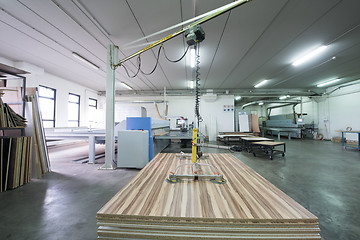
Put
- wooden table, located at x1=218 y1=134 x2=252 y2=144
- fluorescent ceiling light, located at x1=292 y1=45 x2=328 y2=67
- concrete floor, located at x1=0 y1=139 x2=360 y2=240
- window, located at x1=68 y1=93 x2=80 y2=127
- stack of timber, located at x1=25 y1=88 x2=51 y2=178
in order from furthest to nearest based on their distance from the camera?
1. window, located at x1=68 y1=93 x2=80 y2=127
2. wooden table, located at x1=218 y1=134 x2=252 y2=144
3. fluorescent ceiling light, located at x1=292 y1=45 x2=328 y2=67
4. stack of timber, located at x1=25 y1=88 x2=51 y2=178
5. concrete floor, located at x1=0 y1=139 x2=360 y2=240

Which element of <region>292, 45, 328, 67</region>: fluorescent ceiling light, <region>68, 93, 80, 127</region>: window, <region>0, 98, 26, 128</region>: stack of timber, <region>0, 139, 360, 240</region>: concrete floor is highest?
<region>292, 45, 328, 67</region>: fluorescent ceiling light

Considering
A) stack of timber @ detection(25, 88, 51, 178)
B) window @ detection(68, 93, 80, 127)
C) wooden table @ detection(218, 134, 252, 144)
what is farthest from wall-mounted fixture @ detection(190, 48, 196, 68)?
window @ detection(68, 93, 80, 127)

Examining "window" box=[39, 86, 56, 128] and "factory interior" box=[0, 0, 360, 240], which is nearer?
"factory interior" box=[0, 0, 360, 240]

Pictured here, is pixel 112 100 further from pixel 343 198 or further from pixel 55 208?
pixel 343 198

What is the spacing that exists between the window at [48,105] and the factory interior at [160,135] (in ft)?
0.15

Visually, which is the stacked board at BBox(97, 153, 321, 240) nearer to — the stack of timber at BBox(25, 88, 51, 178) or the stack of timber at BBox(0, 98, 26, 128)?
the stack of timber at BBox(0, 98, 26, 128)

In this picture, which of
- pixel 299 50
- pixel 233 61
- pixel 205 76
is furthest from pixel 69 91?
pixel 299 50

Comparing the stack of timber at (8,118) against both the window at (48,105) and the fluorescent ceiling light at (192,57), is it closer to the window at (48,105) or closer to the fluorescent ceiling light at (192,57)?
the fluorescent ceiling light at (192,57)

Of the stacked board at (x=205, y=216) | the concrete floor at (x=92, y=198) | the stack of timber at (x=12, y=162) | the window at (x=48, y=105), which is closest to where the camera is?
the stacked board at (x=205, y=216)

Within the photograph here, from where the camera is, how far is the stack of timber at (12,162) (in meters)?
2.14

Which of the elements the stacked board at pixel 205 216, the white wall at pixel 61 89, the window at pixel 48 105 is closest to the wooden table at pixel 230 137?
the white wall at pixel 61 89

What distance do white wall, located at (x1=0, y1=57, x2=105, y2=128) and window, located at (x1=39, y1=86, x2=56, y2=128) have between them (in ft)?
0.44

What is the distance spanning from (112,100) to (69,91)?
5351 millimetres

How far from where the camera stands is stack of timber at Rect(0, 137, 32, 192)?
214 cm
